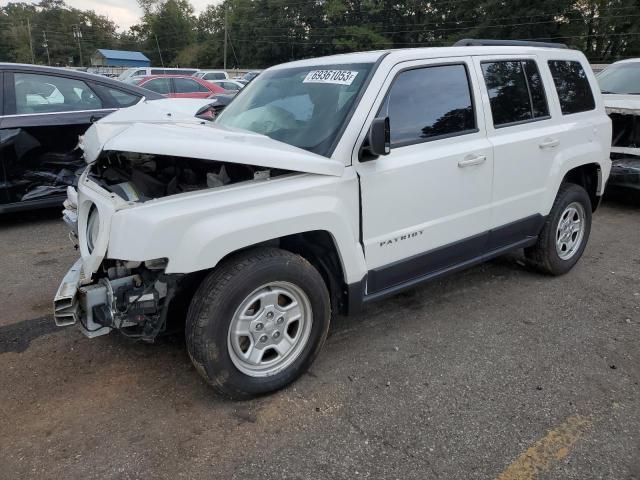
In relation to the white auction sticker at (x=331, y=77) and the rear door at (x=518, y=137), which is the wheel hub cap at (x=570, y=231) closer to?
the rear door at (x=518, y=137)

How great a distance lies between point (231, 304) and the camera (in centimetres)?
255

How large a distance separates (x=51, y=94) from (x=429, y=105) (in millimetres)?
4428

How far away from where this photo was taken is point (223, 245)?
8.12 feet

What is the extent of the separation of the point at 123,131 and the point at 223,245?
906 mm

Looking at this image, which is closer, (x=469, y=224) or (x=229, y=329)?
(x=229, y=329)

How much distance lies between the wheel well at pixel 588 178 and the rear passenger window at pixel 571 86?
20.5 inches

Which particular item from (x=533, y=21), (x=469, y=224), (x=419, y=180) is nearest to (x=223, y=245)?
(x=419, y=180)

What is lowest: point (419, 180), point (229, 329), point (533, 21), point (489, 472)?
point (489, 472)

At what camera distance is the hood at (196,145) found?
8.07ft

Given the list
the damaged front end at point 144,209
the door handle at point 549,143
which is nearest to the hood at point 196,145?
the damaged front end at point 144,209

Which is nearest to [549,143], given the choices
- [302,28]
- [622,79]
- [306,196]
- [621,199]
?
[306,196]

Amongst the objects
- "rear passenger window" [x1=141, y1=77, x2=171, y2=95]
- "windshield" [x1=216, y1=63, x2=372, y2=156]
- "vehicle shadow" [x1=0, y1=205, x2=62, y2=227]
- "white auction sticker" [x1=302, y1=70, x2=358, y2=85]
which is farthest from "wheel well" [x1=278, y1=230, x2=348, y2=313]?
"rear passenger window" [x1=141, y1=77, x2=171, y2=95]

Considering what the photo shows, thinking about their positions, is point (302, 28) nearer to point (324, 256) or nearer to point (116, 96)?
point (116, 96)

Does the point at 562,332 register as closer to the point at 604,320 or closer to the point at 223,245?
the point at 604,320
